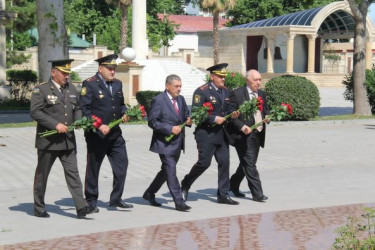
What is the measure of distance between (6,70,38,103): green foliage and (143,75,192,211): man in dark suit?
77.2 ft

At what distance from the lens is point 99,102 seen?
1005 centimetres

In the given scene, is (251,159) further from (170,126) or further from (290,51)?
(290,51)

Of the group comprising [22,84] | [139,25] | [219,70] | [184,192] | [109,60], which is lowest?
[184,192]

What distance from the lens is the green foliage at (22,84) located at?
3356 centimetres

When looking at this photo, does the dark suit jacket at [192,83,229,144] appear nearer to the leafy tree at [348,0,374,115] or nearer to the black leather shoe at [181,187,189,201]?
the black leather shoe at [181,187,189,201]

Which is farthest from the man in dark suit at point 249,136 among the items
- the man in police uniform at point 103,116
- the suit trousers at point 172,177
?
the man in police uniform at point 103,116

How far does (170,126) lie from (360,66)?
1755 centimetres

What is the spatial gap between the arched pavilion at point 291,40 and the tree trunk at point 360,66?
32.0 meters

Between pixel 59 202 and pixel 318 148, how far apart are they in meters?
8.08

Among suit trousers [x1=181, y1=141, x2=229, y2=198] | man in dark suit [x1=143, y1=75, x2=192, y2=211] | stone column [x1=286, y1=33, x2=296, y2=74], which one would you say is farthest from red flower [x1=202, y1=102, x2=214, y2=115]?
stone column [x1=286, y1=33, x2=296, y2=74]

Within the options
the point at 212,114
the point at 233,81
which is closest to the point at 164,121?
the point at 212,114

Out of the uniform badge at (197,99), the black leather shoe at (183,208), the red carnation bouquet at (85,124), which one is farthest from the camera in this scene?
the uniform badge at (197,99)

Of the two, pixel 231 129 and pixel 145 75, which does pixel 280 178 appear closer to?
pixel 231 129

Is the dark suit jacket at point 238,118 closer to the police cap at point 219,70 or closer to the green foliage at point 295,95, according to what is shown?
the police cap at point 219,70
